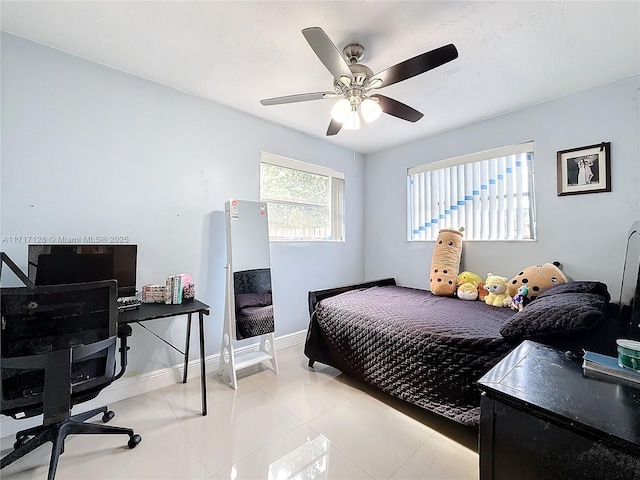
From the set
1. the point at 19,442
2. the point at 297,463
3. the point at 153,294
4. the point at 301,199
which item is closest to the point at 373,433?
the point at 297,463

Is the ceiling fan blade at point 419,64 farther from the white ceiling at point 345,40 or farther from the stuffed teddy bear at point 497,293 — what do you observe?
the stuffed teddy bear at point 497,293

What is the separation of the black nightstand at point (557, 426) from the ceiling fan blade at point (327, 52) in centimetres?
159

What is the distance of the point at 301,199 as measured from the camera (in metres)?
3.20

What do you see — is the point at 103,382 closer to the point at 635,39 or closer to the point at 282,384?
the point at 282,384

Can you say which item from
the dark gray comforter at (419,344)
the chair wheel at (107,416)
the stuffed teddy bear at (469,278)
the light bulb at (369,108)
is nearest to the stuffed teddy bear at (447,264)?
the stuffed teddy bear at (469,278)

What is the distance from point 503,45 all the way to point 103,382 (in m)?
3.13

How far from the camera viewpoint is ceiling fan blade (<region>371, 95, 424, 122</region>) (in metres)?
1.78

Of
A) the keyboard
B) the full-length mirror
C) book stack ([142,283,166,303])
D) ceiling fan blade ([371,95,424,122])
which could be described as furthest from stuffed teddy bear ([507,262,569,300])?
the keyboard

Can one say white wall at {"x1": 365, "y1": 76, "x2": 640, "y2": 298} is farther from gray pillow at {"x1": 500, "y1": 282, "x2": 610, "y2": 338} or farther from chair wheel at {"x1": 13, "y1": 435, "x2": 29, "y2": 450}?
chair wheel at {"x1": 13, "y1": 435, "x2": 29, "y2": 450}

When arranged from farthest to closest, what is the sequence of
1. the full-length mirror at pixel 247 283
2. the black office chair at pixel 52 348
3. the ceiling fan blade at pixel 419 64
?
the full-length mirror at pixel 247 283 → the ceiling fan blade at pixel 419 64 → the black office chair at pixel 52 348

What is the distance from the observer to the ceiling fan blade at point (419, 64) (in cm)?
131

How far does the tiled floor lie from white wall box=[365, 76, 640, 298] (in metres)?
1.70

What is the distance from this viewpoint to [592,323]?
1240mm

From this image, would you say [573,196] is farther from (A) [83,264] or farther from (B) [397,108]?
(A) [83,264]
